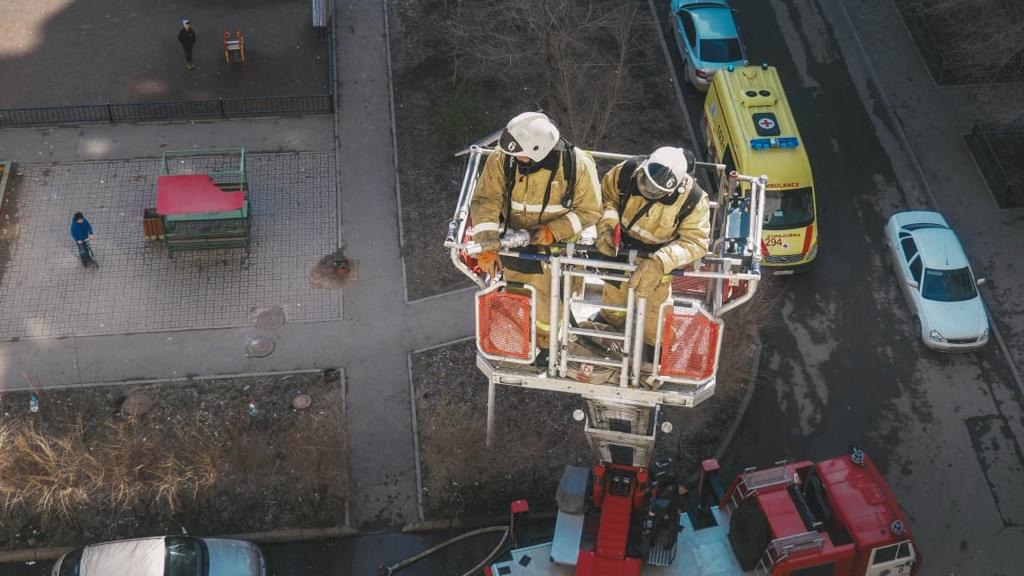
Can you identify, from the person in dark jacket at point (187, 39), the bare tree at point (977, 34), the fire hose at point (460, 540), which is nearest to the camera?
the fire hose at point (460, 540)

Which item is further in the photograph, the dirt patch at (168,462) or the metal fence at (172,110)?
the metal fence at (172,110)

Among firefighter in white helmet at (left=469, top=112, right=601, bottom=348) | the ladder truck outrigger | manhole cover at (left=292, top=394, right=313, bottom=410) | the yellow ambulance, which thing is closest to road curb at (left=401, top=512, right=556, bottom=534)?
the ladder truck outrigger

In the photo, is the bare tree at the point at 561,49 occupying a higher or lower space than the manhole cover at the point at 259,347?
higher

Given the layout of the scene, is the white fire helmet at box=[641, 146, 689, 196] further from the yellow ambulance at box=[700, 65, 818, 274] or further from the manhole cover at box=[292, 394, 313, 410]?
→ the manhole cover at box=[292, 394, 313, 410]

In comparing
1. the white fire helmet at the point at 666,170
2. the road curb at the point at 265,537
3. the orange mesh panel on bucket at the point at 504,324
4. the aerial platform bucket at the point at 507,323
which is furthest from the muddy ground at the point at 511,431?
the white fire helmet at the point at 666,170

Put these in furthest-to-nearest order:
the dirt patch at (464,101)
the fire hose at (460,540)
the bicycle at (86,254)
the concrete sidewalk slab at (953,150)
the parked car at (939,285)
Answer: the dirt patch at (464,101) < the concrete sidewalk slab at (953,150) < the bicycle at (86,254) < the parked car at (939,285) < the fire hose at (460,540)

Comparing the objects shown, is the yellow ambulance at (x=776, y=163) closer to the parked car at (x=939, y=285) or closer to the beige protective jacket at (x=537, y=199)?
the parked car at (x=939, y=285)
